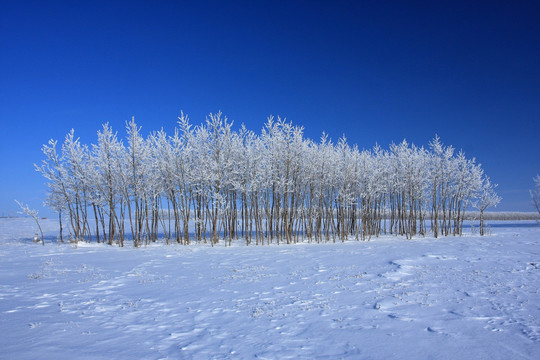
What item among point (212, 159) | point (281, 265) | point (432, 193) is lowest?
point (281, 265)

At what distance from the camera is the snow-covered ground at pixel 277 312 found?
5895 millimetres

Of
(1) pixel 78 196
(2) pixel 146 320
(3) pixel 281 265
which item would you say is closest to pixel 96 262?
(3) pixel 281 265

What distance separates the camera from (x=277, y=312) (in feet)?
26.6

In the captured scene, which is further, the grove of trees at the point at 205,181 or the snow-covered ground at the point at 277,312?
the grove of trees at the point at 205,181

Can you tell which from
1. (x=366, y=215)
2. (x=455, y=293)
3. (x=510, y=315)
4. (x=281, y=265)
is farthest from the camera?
(x=366, y=215)

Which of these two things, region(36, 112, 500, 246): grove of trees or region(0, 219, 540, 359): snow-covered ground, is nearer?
region(0, 219, 540, 359): snow-covered ground

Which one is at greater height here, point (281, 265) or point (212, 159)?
point (212, 159)

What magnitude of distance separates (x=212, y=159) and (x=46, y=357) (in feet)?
80.4

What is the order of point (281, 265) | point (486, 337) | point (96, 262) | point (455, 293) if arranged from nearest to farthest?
point (486, 337), point (455, 293), point (281, 265), point (96, 262)

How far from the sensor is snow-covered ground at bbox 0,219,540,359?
5895 mm

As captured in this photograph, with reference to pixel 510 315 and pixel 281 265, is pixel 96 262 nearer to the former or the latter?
pixel 281 265

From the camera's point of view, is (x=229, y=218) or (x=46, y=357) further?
(x=229, y=218)

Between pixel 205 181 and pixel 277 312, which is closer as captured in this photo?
pixel 277 312

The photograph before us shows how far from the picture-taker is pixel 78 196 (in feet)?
97.0
